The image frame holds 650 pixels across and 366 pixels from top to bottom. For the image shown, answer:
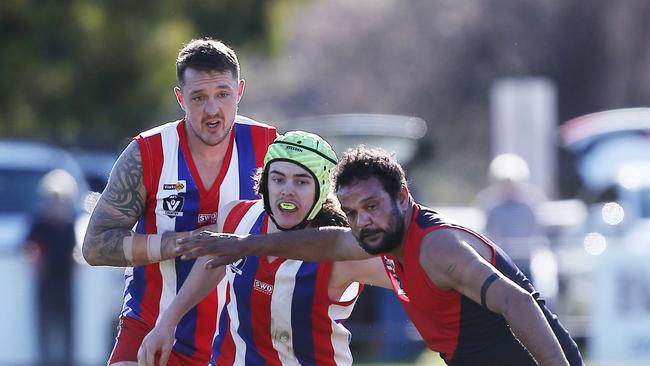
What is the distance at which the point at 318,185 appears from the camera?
540cm

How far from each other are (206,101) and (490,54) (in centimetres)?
2935

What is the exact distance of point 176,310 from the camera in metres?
5.52

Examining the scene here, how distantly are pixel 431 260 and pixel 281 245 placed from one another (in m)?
0.73

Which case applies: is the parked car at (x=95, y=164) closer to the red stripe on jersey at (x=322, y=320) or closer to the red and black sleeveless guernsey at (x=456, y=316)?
the red stripe on jersey at (x=322, y=320)

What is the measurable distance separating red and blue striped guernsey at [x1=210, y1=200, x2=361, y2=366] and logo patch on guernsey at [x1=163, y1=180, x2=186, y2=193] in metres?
0.44

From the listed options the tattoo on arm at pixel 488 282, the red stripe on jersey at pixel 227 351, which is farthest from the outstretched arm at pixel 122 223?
the tattoo on arm at pixel 488 282

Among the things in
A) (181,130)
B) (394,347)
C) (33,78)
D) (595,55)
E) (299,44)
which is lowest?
(394,347)

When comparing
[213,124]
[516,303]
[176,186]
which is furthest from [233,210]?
[516,303]

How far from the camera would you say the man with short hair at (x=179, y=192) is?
223 inches

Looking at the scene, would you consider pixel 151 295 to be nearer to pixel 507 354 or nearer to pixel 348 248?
pixel 348 248

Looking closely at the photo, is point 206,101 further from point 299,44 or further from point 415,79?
point 299,44

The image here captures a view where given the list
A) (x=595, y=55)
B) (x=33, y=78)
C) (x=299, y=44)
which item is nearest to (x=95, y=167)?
(x=33, y=78)

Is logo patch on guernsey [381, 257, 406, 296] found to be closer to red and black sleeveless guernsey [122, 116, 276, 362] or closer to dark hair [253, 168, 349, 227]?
dark hair [253, 168, 349, 227]

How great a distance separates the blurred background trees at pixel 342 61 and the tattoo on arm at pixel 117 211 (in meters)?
10.4
